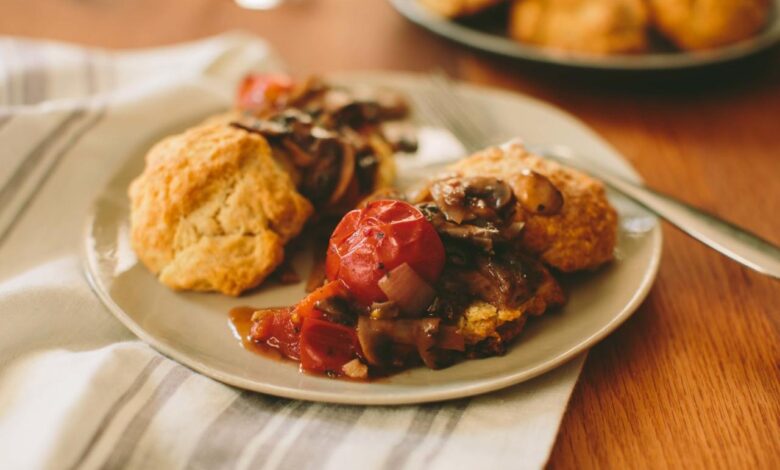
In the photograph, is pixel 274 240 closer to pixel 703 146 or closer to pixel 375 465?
pixel 375 465

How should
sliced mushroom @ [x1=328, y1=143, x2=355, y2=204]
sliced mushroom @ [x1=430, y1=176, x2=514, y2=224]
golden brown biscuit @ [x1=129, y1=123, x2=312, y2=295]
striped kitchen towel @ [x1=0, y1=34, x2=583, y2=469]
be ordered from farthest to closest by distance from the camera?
sliced mushroom @ [x1=328, y1=143, x2=355, y2=204]
golden brown biscuit @ [x1=129, y1=123, x2=312, y2=295]
sliced mushroom @ [x1=430, y1=176, x2=514, y2=224]
striped kitchen towel @ [x1=0, y1=34, x2=583, y2=469]

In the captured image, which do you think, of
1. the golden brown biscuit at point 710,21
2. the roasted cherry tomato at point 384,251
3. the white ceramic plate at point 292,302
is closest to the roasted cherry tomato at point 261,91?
the white ceramic plate at point 292,302

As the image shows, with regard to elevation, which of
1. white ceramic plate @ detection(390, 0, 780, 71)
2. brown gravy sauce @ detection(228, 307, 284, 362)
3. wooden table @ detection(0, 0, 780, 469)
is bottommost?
wooden table @ detection(0, 0, 780, 469)

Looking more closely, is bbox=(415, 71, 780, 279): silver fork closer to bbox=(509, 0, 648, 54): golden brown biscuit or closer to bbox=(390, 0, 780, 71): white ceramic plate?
bbox=(390, 0, 780, 71): white ceramic plate

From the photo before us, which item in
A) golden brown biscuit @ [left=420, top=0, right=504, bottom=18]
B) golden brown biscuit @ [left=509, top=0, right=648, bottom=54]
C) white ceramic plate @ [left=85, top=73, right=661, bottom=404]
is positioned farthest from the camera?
golden brown biscuit @ [left=420, top=0, right=504, bottom=18]

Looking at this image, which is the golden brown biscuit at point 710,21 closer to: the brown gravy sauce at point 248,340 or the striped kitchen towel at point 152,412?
the striped kitchen towel at point 152,412

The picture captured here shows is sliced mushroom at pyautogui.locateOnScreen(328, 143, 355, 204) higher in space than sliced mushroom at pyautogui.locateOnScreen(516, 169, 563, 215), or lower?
lower

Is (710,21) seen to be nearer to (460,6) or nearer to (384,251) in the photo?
(460,6)

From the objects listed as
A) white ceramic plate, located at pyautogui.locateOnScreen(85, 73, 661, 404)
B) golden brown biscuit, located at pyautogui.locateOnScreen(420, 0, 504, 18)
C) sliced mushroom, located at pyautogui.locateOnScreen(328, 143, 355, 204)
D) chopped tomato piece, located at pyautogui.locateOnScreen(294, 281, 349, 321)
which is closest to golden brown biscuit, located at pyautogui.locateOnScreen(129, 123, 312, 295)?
white ceramic plate, located at pyautogui.locateOnScreen(85, 73, 661, 404)
